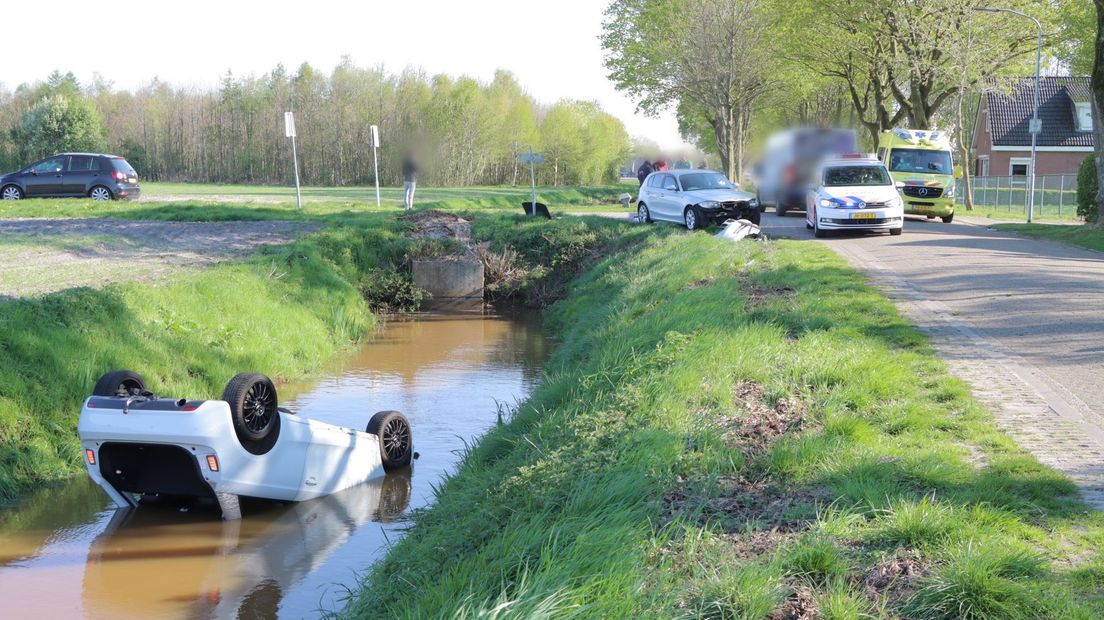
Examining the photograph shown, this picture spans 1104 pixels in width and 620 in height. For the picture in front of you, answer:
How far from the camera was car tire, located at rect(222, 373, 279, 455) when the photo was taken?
25.9ft

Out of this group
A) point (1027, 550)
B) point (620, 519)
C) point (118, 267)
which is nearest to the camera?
point (1027, 550)

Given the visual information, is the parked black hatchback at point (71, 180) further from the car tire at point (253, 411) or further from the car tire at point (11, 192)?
the car tire at point (253, 411)

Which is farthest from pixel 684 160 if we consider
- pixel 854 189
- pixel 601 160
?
pixel 854 189

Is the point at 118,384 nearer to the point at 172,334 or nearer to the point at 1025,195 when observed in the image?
the point at 172,334

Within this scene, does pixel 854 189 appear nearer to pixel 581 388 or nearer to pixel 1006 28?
pixel 581 388

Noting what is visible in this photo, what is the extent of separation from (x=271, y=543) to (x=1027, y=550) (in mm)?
6114

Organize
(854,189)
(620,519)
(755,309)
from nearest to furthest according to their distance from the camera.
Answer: (620,519)
(755,309)
(854,189)

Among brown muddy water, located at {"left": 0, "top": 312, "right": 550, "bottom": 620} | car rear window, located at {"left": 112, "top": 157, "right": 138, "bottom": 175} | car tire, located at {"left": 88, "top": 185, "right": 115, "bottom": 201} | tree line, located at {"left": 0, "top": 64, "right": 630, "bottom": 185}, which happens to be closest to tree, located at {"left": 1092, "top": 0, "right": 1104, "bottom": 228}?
brown muddy water, located at {"left": 0, "top": 312, "right": 550, "bottom": 620}

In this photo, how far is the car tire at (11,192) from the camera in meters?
33.9

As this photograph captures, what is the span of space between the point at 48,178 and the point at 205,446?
3033cm

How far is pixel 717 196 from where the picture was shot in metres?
23.8

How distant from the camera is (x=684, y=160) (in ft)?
182

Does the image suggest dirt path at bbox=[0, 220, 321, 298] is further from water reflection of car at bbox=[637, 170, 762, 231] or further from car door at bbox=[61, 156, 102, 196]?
water reflection of car at bbox=[637, 170, 762, 231]

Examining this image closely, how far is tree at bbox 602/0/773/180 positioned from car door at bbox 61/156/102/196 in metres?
26.0
